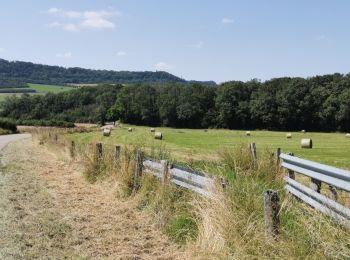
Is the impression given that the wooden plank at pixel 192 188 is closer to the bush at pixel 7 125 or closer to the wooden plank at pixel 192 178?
the wooden plank at pixel 192 178

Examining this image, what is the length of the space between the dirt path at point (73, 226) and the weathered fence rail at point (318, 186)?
2208 mm

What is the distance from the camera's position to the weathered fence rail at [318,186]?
6080 millimetres

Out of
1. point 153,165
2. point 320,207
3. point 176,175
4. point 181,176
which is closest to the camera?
point 320,207

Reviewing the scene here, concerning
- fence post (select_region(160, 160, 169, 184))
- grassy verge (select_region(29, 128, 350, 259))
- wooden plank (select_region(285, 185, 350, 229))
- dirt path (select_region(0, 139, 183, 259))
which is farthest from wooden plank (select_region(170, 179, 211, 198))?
wooden plank (select_region(285, 185, 350, 229))

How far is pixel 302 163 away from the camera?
29.7 feet

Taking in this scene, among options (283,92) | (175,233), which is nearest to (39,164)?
(175,233)

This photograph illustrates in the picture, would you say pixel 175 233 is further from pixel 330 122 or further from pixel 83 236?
A: pixel 330 122

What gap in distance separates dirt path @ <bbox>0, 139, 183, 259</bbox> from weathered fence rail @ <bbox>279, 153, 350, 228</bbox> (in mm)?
2208

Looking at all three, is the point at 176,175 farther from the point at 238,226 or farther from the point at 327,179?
the point at 327,179

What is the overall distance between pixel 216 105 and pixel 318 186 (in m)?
102

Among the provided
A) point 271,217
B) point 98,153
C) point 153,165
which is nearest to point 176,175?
point 153,165

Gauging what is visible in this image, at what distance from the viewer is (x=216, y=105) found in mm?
110562

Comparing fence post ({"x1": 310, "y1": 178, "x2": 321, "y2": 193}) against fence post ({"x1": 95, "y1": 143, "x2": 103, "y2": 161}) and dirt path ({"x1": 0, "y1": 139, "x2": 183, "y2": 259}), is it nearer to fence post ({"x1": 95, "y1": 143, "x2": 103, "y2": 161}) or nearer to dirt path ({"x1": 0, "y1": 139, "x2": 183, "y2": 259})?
dirt path ({"x1": 0, "y1": 139, "x2": 183, "y2": 259})

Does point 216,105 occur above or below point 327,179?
below
